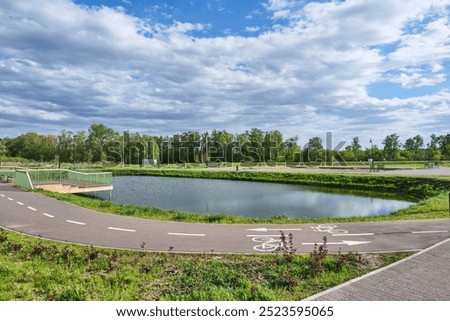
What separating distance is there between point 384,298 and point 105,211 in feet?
47.0

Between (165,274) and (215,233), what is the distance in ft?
14.6

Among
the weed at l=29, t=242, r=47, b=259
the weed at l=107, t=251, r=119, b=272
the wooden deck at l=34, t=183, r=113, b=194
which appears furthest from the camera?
the wooden deck at l=34, t=183, r=113, b=194

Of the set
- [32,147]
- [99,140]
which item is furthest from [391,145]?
[32,147]

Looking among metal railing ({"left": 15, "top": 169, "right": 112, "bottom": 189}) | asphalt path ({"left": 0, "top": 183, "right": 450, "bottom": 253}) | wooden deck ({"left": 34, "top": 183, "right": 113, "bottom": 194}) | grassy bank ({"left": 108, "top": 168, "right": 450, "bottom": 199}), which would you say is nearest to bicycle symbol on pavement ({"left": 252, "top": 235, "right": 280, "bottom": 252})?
asphalt path ({"left": 0, "top": 183, "right": 450, "bottom": 253})

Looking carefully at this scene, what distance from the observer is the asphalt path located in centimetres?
1080

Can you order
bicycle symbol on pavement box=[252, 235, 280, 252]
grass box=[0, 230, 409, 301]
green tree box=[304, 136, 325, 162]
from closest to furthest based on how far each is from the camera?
grass box=[0, 230, 409, 301], bicycle symbol on pavement box=[252, 235, 280, 252], green tree box=[304, 136, 325, 162]

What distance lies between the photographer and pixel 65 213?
54.5 feet

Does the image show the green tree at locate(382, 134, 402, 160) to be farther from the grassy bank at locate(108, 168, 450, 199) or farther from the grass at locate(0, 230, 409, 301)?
the grass at locate(0, 230, 409, 301)

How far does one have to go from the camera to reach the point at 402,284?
7203mm

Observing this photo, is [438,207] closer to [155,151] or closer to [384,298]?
[384,298]

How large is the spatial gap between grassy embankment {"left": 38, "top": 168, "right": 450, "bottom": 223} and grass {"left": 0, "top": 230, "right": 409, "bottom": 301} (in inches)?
232

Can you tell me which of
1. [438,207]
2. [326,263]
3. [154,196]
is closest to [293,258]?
[326,263]

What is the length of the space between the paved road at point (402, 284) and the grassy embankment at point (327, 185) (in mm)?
6846

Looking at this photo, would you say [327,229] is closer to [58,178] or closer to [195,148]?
[58,178]
